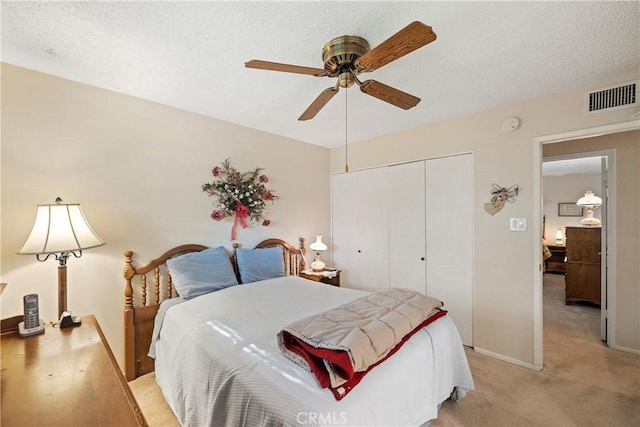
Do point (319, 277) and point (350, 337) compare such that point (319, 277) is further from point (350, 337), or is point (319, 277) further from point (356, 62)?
point (356, 62)

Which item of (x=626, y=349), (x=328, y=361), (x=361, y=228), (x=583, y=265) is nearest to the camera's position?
(x=328, y=361)

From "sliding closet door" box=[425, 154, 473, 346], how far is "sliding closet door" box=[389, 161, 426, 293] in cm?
9

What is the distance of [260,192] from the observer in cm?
328

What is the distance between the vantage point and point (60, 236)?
5.74ft

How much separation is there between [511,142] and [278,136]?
2641 mm

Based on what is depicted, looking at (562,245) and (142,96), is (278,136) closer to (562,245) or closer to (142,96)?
(142,96)

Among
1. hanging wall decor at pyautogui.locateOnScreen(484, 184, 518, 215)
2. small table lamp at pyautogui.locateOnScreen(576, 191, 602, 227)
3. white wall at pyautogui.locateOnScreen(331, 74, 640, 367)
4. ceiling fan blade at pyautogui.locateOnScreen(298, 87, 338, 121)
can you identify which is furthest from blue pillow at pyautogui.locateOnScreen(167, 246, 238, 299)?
small table lamp at pyautogui.locateOnScreen(576, 191, 602, 227)

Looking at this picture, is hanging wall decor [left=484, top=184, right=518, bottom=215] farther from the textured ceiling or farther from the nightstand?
the nightstand

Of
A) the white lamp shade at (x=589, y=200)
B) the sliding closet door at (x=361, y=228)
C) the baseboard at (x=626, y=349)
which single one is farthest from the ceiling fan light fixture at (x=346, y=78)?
the white lamp shade at (x=589, y=200)

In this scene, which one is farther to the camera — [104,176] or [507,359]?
[507,359]

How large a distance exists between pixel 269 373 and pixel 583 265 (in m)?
5.08

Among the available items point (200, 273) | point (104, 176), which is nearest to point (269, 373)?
point (200, 273)

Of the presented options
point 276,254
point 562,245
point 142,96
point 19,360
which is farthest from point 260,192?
point 562,245

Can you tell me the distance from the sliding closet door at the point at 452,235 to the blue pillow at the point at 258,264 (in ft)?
5.91
